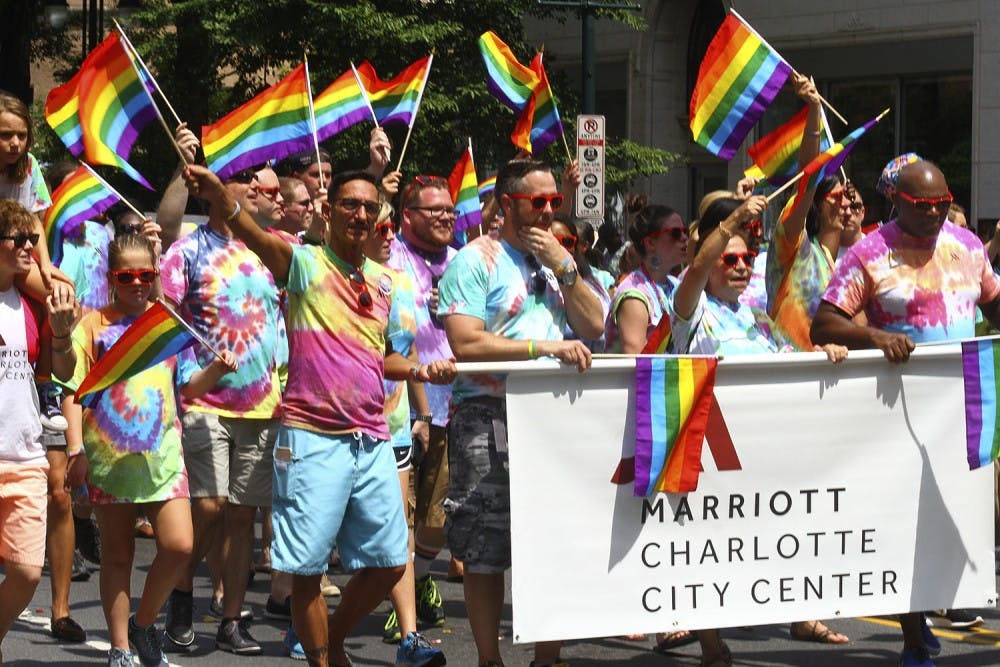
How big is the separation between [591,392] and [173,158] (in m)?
18.8

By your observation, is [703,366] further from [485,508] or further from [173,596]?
[173,596]

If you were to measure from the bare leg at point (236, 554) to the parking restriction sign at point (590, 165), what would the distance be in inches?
383

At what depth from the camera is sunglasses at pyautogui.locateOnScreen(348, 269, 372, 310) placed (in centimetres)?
646

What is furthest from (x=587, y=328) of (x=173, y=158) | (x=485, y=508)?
(x=173, y=158)

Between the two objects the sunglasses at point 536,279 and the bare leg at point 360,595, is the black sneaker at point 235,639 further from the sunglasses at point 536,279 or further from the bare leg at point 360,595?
the sunglasses at point 536,279

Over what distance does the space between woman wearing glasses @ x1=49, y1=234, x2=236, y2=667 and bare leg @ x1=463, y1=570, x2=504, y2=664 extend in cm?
121

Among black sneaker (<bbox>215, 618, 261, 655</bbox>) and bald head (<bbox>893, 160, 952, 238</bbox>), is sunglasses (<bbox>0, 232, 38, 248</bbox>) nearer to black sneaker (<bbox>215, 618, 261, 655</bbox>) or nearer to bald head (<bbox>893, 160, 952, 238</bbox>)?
black sneaker (<bbox>215, 618, 261, 655</bbox>)

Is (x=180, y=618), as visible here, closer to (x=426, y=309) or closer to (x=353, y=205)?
(x=426, y=309)

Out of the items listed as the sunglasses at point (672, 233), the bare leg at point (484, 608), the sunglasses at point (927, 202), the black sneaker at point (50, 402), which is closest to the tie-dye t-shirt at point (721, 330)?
the sunglasses at point (672, 233)

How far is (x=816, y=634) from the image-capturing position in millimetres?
7938

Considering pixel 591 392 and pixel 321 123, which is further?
pixel 321 123

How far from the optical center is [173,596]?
7.70m

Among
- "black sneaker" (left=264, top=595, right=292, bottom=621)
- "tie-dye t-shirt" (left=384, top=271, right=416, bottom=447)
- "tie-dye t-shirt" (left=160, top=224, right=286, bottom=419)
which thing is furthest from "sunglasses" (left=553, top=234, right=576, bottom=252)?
"black sneaker" (left=264, top=595, right=292, bottom=621)

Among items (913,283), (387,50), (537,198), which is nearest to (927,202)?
(913,283)
